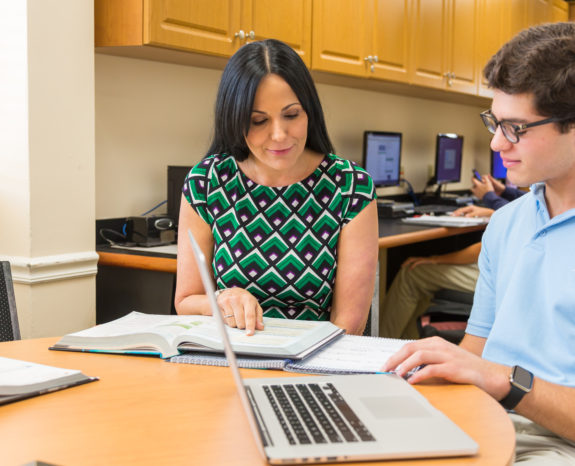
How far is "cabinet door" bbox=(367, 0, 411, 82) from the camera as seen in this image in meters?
3.18

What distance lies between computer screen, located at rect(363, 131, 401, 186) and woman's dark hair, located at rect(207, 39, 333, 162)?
2.15m

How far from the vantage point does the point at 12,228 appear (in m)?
1.93

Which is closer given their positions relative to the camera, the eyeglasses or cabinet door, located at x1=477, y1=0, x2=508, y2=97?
the eyeglasses

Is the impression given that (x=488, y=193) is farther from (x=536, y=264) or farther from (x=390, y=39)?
(x=536, y=264)

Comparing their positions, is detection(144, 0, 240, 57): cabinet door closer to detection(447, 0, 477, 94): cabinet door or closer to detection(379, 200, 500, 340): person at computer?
detection(379, 200, 500, 340): person at computer

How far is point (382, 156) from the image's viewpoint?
150 inches

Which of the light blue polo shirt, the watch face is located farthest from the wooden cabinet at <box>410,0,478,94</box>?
the watch face

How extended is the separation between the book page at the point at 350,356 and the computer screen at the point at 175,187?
4.62 ft

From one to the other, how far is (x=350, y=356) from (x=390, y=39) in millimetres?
2512

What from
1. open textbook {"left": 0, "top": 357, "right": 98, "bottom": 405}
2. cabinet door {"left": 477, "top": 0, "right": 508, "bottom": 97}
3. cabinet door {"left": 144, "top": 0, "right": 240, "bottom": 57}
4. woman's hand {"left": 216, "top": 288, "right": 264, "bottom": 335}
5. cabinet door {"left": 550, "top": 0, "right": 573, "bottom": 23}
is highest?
cabinet door {"left": 550, "top": 0, "right": 573, "bottom": 23}

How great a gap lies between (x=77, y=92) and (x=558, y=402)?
160cm

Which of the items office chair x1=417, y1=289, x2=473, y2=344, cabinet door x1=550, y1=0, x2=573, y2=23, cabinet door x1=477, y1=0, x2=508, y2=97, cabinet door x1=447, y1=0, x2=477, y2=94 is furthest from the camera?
cabinet door x1=550, y1=0, x2=573, y2=23

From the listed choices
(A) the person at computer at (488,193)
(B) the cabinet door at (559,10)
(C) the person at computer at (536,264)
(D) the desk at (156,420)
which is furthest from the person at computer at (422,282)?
(B) the cabinet door at (559,10)

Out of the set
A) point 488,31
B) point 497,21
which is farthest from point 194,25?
point 497,21
